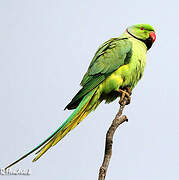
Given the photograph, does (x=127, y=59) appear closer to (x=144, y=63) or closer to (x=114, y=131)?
(x=144, y=63)

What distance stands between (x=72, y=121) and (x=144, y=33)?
197 centimetres

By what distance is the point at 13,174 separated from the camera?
2.86 metres

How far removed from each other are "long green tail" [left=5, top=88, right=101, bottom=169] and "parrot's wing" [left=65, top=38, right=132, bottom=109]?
11 centimetres

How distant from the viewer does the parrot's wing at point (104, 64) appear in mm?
4117

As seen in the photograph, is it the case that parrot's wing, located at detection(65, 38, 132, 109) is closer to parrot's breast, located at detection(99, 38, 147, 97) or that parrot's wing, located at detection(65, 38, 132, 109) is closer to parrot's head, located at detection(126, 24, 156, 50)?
parrot's breast, located at detection(99, 38, 147, 97)

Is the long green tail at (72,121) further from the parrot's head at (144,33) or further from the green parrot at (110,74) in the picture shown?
the parrot's head at (144,33)

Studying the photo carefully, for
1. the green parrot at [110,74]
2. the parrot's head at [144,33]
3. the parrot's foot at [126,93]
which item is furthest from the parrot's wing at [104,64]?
the parrot's head at [144,33]

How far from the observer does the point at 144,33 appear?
4.86 meters

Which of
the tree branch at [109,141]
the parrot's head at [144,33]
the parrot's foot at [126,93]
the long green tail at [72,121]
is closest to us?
the tree branch at [109,141]

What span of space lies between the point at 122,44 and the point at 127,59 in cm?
27

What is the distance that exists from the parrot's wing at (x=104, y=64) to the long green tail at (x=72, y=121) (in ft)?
0.35

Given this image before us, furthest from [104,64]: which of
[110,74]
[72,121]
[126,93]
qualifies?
[72,121]

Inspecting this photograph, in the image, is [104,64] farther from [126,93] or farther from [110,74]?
[126,93]

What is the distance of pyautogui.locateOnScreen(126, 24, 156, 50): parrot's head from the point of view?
4820 millimetres
